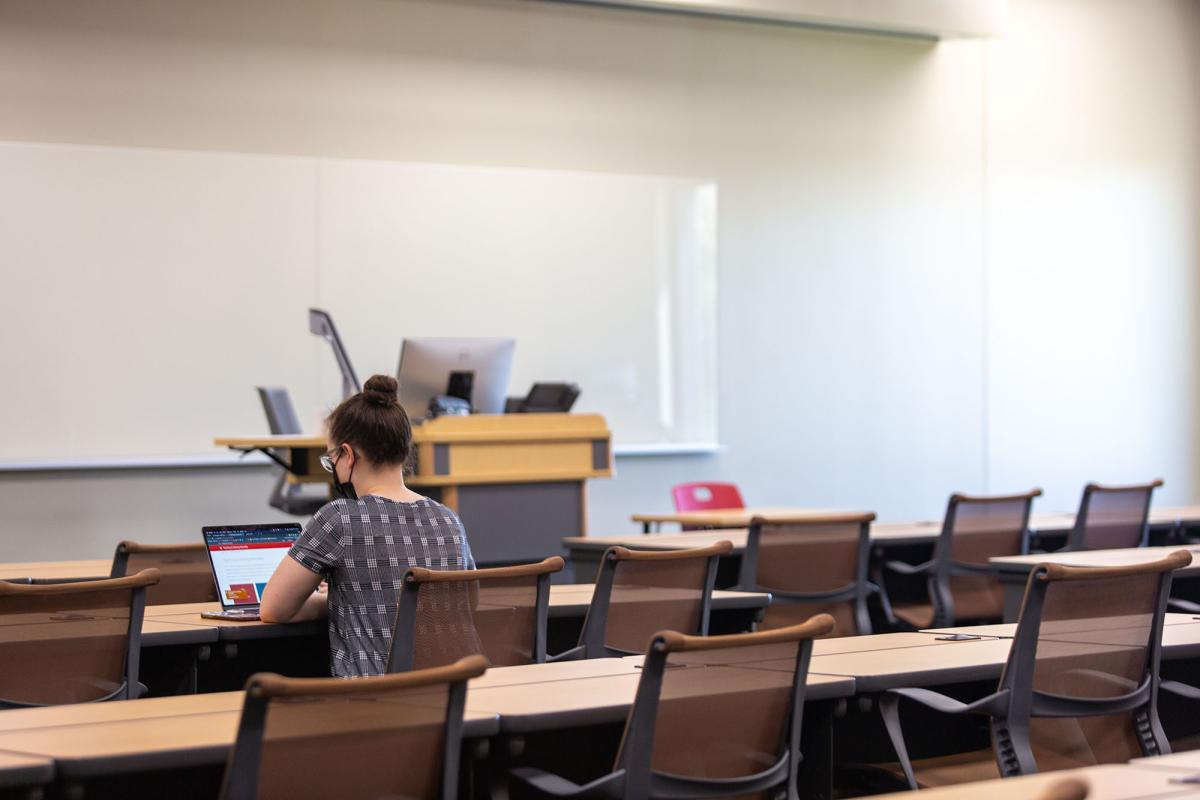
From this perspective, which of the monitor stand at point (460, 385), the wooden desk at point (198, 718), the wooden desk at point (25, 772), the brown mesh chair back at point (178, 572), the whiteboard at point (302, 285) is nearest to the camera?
the wooden desk at point (25, 772)

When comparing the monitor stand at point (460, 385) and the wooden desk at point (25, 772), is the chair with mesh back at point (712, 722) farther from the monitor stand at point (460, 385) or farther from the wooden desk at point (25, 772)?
the monitor stand at point (460, 385)

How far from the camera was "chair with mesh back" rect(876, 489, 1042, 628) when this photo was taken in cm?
548

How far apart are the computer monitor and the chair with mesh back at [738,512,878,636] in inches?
63.8

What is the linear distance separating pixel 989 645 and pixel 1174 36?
8699 mm

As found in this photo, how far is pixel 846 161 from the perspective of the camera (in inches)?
360

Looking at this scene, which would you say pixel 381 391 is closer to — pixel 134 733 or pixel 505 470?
pixel 134 733

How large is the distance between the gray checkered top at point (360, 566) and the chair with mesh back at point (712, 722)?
0.75m

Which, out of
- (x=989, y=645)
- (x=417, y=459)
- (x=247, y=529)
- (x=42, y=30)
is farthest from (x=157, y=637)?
(x=42, y=30)

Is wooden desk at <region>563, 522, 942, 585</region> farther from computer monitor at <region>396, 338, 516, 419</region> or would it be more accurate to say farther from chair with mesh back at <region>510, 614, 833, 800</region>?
chair with mesh back at <region>510, 614, 833, 800</region>

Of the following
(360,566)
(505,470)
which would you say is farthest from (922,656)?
(505,470)

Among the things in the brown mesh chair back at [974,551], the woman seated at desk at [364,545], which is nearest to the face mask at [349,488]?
the woman seated at desk at [364,545]

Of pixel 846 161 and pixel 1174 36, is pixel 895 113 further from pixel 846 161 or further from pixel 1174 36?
pixel 1174 36

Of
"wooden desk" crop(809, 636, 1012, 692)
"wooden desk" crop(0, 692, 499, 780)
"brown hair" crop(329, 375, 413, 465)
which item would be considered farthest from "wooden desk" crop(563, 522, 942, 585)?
"wooden desk" crop(0, 692, 499, 780)

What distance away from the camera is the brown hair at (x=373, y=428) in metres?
3.09
